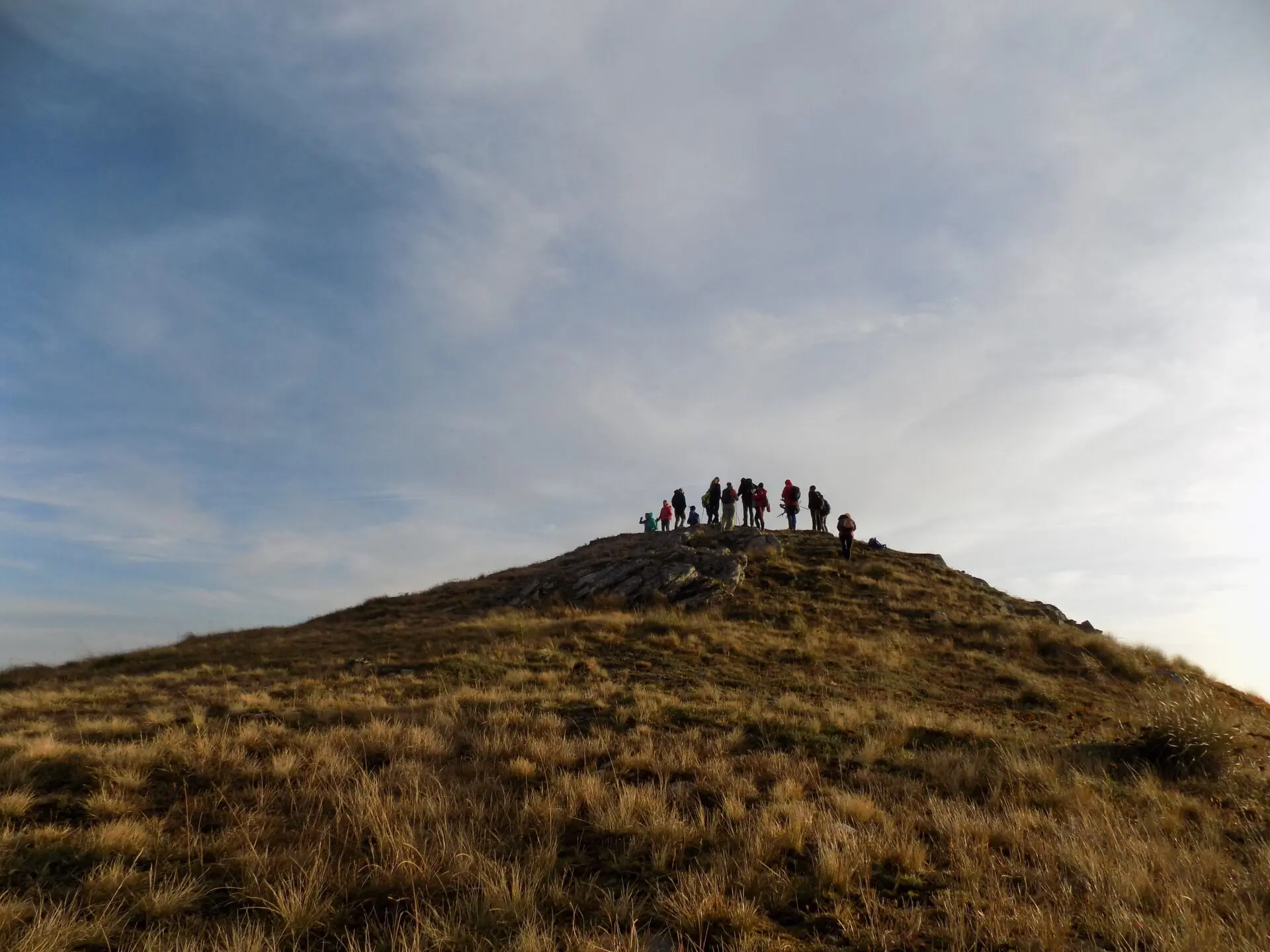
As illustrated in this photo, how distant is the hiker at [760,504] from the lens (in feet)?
118

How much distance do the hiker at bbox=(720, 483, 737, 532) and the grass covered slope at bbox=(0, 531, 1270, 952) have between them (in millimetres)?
18346

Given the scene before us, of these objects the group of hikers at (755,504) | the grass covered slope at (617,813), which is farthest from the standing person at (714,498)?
the grass covered slope at (617,813)

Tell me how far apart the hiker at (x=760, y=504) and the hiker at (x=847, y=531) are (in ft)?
18.7

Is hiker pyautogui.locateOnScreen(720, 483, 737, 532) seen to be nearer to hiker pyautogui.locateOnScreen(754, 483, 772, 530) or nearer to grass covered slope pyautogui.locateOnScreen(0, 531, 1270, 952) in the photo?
hiker pyautogui.locateOnScreen(754, 483, 772, 530)

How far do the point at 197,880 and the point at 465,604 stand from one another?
978 inches

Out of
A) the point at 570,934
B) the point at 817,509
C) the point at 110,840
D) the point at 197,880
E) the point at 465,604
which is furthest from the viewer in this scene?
the point at 817,509

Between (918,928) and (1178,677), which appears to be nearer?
(918,928)

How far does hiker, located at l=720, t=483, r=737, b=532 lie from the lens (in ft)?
116

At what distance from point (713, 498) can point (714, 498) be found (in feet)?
0.17

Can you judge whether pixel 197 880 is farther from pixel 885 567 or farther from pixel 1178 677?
pixel 885 567

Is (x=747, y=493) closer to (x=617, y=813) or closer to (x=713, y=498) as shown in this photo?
(x=713, y=498)

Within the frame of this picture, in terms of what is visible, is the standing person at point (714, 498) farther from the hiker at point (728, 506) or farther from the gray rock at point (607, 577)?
Answer: the gray rock at point (607, 577)

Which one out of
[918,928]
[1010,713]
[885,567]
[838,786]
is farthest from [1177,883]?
[885,567]

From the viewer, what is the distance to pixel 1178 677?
68.9 ft
